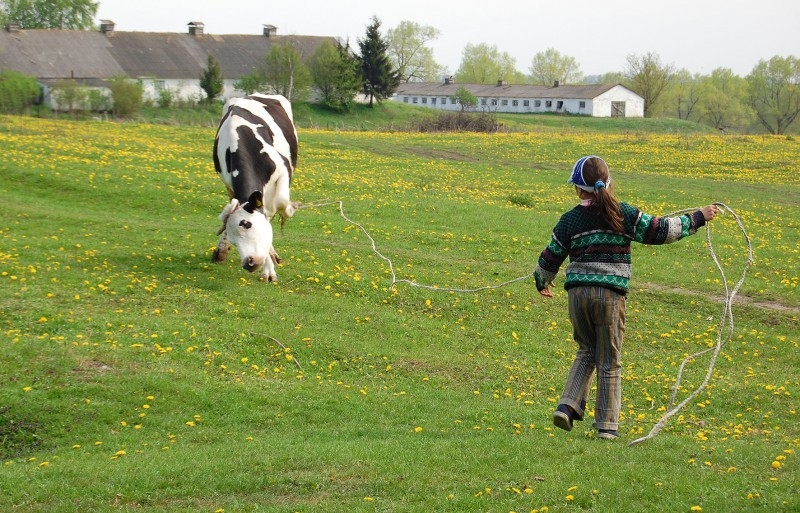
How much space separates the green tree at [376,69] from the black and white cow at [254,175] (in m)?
67.4

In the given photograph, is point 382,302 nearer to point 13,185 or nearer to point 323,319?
point 323,319

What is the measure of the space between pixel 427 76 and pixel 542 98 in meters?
35.3

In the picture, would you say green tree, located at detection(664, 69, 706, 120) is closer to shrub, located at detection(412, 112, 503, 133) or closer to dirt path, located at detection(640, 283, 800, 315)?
shrub, located at detection(412, 112, 503, 133)

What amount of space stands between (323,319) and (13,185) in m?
14.6

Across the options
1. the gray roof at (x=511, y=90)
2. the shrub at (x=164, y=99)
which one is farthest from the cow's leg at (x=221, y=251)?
the gray roof at (x=511, y=90)

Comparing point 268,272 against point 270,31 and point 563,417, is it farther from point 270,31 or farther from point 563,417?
point 270,31

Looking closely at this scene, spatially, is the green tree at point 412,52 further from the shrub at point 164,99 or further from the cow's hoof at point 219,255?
the cow's hoof at point 219,255

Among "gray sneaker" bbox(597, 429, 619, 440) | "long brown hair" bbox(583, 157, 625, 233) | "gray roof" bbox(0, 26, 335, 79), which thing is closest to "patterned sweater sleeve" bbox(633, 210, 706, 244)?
"long brown hair" bbox(583, 157, 625, 233)

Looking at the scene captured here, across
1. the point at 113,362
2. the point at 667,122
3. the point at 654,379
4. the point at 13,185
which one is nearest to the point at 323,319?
the point at 113,362

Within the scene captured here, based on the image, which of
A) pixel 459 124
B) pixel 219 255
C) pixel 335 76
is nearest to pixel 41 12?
pixel 335 76

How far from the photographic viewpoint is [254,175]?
1673 cm

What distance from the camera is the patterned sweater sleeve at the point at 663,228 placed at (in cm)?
834

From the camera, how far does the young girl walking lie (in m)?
8.33

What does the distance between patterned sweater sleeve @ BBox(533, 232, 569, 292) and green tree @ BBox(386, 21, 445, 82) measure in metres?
134
